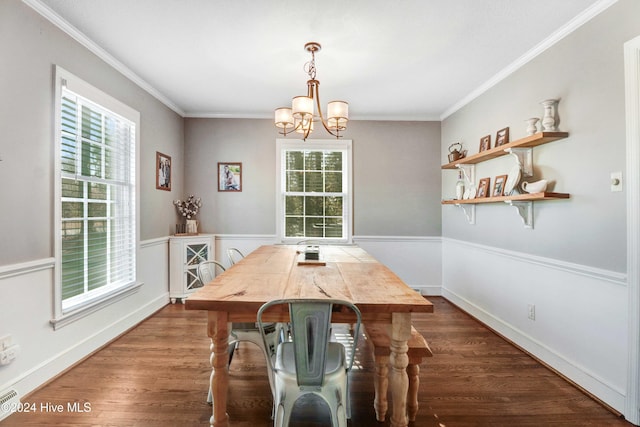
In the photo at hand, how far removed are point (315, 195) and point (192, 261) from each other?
1.86 m

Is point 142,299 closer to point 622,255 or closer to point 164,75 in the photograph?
point 164,75

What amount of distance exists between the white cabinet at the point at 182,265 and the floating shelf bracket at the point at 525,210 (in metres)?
3.54

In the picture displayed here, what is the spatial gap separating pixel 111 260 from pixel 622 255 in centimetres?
389

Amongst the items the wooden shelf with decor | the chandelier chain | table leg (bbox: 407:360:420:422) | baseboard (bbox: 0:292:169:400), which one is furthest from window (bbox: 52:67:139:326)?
the wooden shelf with decor

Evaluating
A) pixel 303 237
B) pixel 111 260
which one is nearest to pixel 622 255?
pixel 303 237

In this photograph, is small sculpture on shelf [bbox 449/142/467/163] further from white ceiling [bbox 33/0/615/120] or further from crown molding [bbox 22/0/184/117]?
crown molding [bbox 22/0/184/117]

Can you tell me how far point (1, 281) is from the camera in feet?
6.00

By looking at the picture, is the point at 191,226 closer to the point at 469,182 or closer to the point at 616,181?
the point at 469,182

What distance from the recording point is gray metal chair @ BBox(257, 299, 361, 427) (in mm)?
1301

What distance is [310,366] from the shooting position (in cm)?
134

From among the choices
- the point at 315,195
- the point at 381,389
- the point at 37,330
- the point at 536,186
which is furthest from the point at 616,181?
the point at 37,330

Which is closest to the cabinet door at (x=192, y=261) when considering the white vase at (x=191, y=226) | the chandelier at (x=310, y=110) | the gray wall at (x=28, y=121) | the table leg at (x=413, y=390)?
the white vase at (x=191, y=226)

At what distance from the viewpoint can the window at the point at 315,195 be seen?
14.6 feet

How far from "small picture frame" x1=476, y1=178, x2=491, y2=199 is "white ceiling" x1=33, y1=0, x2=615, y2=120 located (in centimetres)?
100
